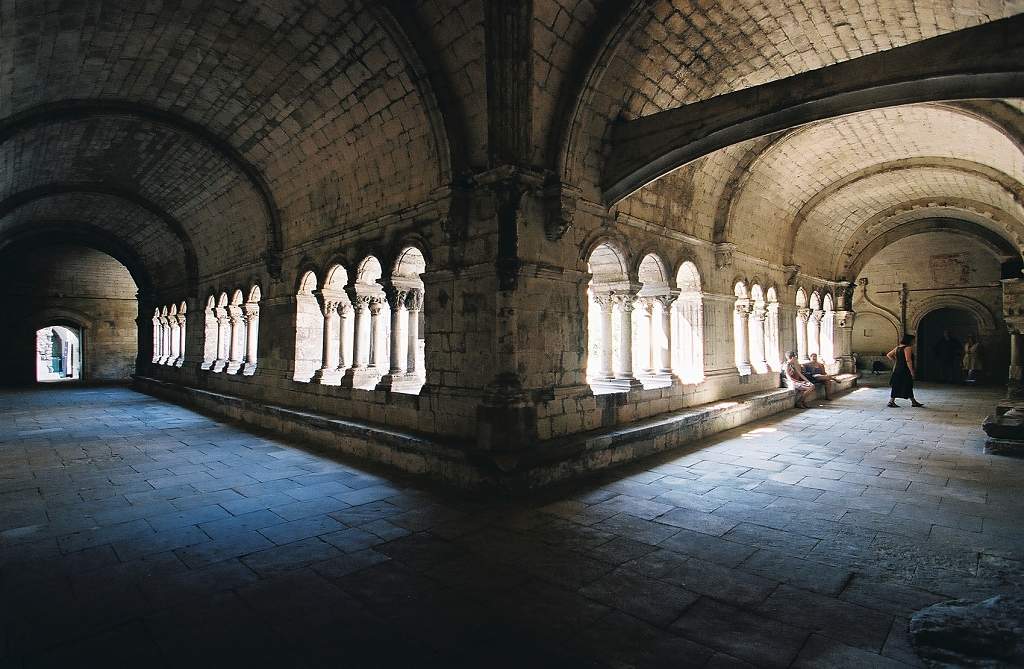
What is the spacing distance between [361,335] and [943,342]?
63.9ft

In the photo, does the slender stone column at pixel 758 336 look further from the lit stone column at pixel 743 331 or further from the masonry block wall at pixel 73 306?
the masonry block wall at pixel 73 306

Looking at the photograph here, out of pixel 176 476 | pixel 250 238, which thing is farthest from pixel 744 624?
pixel 250 238

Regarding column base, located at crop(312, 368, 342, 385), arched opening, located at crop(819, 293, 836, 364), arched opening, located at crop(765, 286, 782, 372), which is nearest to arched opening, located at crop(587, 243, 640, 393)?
column base, located at crop(312, 368, 342, 385)

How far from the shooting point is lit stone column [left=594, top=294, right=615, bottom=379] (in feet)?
24.0

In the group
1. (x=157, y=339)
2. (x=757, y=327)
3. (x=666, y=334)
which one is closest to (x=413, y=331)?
(x=666, y=334)

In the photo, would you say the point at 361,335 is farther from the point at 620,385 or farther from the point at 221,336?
the point at 221,336

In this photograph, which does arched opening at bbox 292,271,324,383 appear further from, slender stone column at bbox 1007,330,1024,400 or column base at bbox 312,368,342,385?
slender stone column at bbox 1007,330,1024,400

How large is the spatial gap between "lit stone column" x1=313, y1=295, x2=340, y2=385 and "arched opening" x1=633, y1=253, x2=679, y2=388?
4.76m

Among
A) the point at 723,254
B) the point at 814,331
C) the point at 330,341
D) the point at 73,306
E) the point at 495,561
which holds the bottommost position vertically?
the point at 495,561

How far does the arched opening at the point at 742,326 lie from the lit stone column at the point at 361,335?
21.4 ft

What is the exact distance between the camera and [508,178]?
515 centimetres

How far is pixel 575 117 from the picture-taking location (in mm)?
5449

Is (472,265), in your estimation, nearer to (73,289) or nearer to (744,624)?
(744,624)

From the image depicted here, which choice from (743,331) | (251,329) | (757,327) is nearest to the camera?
(743,331)
